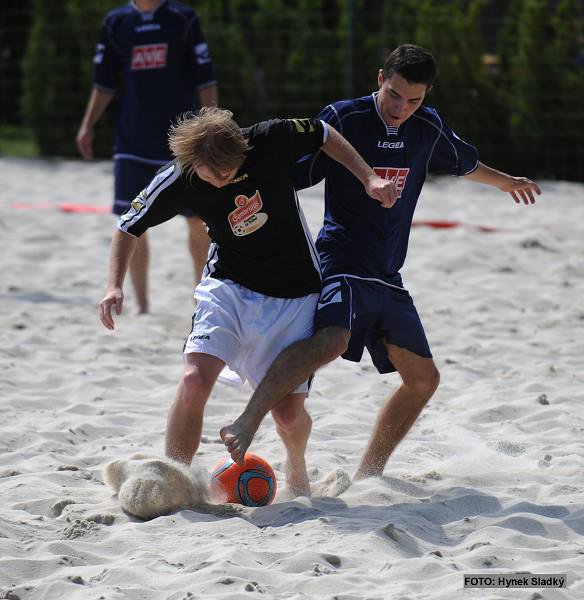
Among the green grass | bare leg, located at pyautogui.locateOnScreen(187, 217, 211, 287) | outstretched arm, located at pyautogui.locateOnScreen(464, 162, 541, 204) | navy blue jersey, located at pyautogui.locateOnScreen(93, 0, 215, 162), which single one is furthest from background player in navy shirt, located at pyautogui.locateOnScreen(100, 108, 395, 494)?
the green grass

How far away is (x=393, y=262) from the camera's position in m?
4.20

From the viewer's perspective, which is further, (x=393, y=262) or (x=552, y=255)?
(x=552, y=255)

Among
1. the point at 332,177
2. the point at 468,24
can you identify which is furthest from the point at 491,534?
the point at 468,24

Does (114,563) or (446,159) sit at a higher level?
(446,159)

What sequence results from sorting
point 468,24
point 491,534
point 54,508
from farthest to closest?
point 468,24, point 54,508, point 491,534

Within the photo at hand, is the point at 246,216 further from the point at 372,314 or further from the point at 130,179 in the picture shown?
the point at 130,179

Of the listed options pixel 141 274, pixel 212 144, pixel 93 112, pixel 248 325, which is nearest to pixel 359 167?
pixel 212 144

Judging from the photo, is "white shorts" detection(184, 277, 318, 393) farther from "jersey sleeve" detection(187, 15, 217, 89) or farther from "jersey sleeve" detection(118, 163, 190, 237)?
"jersey sleeve" detection(187, 15, 217, 89)

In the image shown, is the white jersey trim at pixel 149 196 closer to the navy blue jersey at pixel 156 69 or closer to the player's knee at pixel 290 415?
the player's knee at pixel 290 415

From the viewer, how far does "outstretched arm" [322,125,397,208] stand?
148 inches

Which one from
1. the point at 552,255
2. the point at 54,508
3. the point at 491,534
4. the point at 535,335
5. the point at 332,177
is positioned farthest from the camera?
the point at 552,255

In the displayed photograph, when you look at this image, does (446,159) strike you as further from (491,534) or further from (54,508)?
(54,508)

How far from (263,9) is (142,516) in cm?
1107

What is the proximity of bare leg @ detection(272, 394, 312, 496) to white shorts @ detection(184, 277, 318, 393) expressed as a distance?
0.06m
